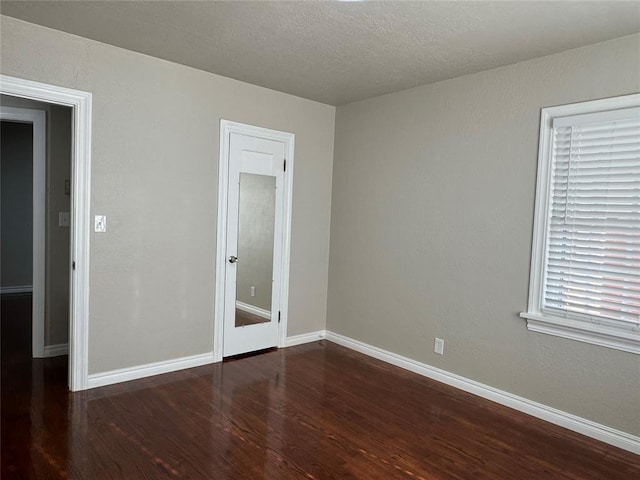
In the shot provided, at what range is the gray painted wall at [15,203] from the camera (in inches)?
252

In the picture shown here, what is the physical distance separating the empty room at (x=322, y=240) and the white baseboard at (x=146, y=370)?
0.02 m

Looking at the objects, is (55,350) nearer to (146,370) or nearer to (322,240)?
(146,370)

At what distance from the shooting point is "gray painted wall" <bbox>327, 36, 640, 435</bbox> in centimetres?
293

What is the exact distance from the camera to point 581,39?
2809 millimetres

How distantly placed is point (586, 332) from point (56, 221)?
14.6 ft

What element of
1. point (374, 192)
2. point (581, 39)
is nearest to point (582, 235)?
point (581, 39)

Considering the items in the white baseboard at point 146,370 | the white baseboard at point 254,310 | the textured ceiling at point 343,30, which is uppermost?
the textured ceiling at point 343,30

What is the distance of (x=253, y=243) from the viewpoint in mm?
4285

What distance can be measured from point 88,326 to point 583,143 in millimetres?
3803

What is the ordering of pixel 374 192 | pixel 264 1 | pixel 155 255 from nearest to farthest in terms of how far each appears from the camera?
1. pixel 264 1
2. pixel 155 255
3. pixel 374 192

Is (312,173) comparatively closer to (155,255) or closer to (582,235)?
(155,255)

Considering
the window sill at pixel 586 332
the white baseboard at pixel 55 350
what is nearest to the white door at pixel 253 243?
the white baseboard at pixel 55 350

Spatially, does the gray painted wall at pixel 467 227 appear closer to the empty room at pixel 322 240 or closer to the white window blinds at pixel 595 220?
the empty room at pixel 322 240

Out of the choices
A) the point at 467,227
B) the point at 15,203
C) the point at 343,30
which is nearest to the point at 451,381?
the point at 467,227
